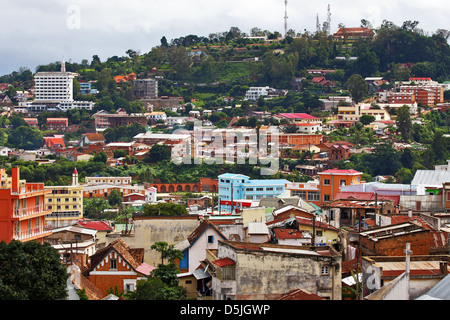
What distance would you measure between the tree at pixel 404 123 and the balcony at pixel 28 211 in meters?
32.7

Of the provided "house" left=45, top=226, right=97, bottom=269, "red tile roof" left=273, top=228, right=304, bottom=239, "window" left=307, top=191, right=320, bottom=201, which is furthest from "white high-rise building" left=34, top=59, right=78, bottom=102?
"red tile roof" left=273, top=228, right=304, bottom=239

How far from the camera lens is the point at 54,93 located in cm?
6381

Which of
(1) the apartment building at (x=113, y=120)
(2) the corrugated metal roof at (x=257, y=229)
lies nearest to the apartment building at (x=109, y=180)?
(1) the apartment building at (x=113, y=120)

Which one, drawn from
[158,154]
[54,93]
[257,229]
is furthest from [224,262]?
[54,93]

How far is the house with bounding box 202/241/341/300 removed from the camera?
380 inches

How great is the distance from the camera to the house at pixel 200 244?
1249 centimetres

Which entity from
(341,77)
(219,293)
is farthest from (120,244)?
(341,77)

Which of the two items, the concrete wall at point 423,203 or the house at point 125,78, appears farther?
the house at point 125,78

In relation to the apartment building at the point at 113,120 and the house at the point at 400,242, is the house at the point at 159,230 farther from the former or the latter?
the apartment building at the point at 113,120

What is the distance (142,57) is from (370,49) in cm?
1889

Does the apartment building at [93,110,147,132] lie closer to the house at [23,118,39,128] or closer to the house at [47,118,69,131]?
the house at [47,118,69,131]

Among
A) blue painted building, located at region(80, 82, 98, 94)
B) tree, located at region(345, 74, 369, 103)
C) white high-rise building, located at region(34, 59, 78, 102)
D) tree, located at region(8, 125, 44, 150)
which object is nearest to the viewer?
tree, located at region(8, 125, 44, 150)

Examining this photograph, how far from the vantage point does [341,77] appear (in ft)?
201

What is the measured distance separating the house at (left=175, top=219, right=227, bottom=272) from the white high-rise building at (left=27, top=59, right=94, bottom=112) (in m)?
49.6
